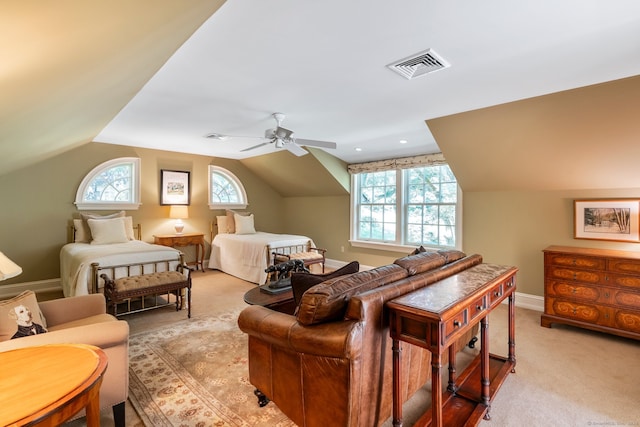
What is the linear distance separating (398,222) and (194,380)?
13.7ft

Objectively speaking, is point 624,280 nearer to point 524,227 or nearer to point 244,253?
point 524,227

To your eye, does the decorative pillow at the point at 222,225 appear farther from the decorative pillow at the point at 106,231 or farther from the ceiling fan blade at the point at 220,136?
the ceiling fan blade at the point at 220,136

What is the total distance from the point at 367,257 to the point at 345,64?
4214 mm

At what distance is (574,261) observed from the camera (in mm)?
3146

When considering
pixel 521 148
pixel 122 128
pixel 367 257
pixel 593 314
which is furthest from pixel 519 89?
pixel 122 128

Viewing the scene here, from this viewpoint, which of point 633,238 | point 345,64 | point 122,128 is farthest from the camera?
point 122,128

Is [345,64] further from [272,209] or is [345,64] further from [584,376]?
[272,209]

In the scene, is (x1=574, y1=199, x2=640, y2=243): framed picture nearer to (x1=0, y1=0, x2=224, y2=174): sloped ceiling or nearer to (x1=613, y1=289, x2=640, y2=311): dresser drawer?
(x1=613, y1=289, x2=640, y2=311): dresser drawer

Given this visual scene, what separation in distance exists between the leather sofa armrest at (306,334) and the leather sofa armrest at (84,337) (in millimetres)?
695

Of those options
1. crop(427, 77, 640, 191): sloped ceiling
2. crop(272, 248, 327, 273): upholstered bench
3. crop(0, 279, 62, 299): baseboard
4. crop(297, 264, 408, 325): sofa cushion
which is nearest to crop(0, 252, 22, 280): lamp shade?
crop(297, 264, 408, 325): sofa cushion

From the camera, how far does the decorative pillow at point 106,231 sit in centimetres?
461

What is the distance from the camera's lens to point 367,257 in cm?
595

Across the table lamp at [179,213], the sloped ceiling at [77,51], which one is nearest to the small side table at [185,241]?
the table lamp at [179,213]

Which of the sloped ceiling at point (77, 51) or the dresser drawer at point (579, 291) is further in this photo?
the dresser drawer at point (579, 291)
